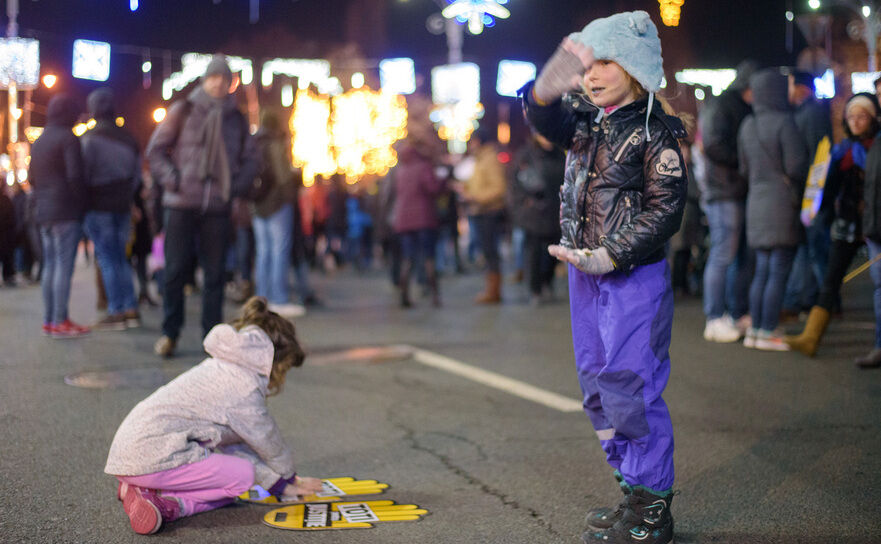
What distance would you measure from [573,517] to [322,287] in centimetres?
1146

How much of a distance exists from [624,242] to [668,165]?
328 millimetres

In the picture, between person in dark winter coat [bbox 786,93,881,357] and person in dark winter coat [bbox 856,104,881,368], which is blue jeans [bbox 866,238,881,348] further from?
person in dark winter coat [bbox 786,93,881,357]

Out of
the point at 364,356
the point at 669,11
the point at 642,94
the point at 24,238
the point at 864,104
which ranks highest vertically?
the point at 669,11

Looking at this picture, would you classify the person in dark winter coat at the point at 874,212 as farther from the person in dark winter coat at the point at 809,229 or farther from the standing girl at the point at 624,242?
the standing girl at the point at 624,242

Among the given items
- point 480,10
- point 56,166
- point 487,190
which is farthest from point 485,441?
point 480,10

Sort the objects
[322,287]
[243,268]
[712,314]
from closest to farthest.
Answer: [712,314] < [243,268] < [322,287]

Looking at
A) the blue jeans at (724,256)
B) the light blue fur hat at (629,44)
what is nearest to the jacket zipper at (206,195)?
the blue jeans at (724,256)

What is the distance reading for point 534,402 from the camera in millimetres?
5758

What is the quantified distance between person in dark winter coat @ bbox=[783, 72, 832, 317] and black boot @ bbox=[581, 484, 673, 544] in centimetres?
494

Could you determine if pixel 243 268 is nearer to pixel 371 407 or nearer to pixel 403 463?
pixel 371 407

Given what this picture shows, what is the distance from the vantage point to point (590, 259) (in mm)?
3180

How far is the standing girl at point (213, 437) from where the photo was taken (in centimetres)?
345

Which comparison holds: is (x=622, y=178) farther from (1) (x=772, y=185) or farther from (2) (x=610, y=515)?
(1) (x=772, y=185)

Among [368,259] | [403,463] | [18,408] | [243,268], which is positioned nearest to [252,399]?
→ [403,463]
